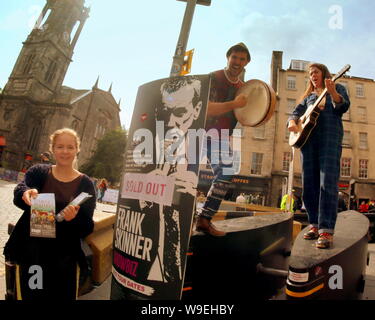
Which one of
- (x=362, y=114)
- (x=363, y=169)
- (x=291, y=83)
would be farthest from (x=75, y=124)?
Result: (x=363, y=169)

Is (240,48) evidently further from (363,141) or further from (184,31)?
(363,141)

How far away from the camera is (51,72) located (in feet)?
127

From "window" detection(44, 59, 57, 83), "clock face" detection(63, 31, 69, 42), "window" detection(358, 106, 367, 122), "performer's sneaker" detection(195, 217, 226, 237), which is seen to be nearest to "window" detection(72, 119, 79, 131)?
"window" detection(44, 59, 57, 83)

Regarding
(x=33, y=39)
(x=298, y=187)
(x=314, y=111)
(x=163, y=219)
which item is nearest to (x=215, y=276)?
(x=163, y=219)

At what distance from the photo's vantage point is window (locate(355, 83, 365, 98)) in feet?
81.6

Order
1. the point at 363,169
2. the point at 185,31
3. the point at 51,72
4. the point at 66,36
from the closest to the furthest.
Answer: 1. the point at 185,31
2. the point at 363,169
3. the point at 51,72
4. the point at 66,36

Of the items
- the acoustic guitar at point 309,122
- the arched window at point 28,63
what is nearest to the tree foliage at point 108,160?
the arched window at point 28,63

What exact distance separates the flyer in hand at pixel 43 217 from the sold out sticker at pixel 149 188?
21.2 inches

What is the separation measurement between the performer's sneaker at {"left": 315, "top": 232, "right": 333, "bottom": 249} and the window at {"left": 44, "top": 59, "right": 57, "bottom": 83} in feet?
153

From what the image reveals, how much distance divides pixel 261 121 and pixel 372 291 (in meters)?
2.41

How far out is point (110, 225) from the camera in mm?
3350

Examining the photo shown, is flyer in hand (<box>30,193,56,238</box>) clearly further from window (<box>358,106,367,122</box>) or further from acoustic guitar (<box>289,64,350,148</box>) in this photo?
window (<box>358,106,367,122</box>)

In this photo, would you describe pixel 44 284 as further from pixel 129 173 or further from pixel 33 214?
pixel 129 173

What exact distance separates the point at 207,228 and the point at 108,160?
37.6 meters
